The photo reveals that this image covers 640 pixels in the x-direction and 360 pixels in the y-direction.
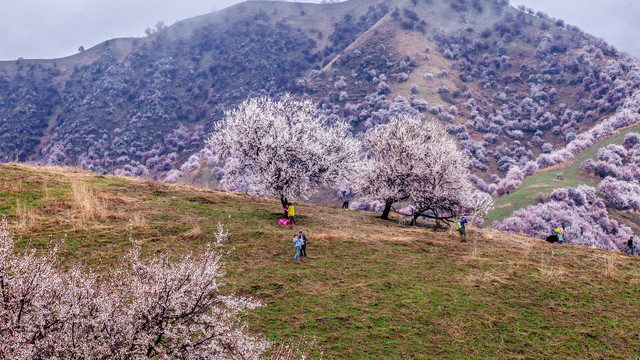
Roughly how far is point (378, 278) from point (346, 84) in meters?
115

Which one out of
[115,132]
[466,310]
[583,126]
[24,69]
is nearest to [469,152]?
[583,126]

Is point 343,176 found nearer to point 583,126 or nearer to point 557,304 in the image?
point 557,304

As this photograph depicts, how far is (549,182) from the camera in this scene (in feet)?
199

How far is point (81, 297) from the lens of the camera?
504cm

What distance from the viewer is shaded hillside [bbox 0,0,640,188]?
94.8 meters

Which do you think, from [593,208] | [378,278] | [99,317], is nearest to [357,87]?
[593,208]

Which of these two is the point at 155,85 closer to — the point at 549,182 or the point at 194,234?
the point at 549,182

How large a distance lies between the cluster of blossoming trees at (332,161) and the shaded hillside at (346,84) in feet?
151

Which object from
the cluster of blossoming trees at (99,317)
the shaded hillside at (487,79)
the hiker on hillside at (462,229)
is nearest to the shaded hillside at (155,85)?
the shaded hillside at (487,79)

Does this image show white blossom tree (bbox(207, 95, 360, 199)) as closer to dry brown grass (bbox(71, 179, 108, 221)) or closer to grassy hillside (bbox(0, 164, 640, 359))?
grassy hillside (bbox(0, 164, 640, 359))

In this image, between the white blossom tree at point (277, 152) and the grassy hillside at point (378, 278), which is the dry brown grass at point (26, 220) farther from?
the white blossom tree at point (277, 152)

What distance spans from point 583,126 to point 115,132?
152m

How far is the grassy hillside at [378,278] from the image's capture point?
9602mm

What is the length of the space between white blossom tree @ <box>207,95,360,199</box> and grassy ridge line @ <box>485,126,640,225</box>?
38.7m
